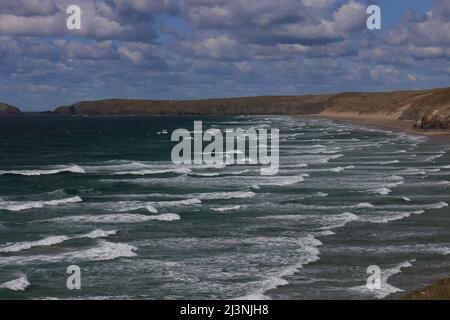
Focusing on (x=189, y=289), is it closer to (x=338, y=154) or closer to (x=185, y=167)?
(x=185, y=167)

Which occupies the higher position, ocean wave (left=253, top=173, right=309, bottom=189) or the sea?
ocean wave (left=253, top=173, right=309, bottom=189)

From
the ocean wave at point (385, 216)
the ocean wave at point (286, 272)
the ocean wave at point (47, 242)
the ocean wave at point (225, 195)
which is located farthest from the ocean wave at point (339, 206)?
the ocean wave at point (47, 242)

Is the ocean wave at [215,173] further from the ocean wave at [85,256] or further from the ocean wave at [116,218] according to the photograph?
the ocean wave at [85,256]

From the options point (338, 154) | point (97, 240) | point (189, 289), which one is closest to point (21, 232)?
point (97, 240)

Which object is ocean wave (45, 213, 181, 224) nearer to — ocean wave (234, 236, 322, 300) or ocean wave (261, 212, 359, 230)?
ocean wave (261, 212, 359, 230)

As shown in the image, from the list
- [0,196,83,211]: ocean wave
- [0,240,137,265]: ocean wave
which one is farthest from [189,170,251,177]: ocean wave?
[0,240,137,265]: ocean wave

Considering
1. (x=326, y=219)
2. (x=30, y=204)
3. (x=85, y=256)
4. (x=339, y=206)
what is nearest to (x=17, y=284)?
(x=85, y=256)

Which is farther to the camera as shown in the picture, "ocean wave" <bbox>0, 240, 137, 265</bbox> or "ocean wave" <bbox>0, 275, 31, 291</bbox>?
"ocean wave" <bbox>0, 240, 137, 265</bbox>
